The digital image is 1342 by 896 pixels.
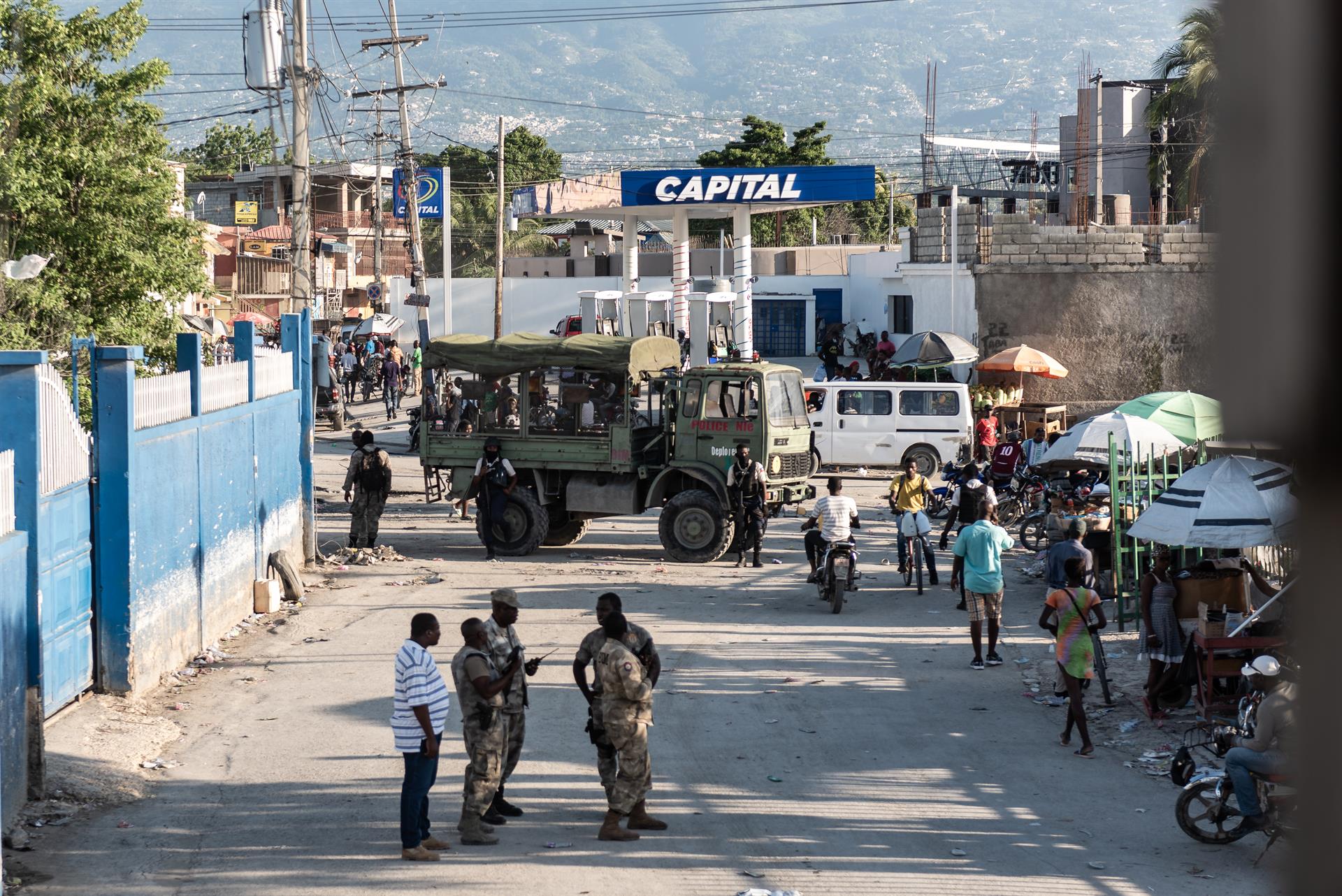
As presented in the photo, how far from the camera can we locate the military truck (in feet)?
59.3

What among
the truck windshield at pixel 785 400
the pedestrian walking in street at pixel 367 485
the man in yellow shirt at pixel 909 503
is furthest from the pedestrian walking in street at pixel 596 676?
the truck windshield at pixel 785 400

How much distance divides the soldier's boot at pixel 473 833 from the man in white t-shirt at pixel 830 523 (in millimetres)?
7631

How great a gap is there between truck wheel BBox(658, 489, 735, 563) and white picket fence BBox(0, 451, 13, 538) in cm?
1026

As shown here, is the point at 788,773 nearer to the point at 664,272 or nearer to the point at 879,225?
the point at 664,272

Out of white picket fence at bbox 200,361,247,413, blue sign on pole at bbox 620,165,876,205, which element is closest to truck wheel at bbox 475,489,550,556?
white picket fence at bbox 200,361,247,413

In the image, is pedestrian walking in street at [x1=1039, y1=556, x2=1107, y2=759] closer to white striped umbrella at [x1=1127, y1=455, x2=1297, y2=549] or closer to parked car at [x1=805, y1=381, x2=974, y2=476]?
white striped umbrella at [x1=1127, y1=455, x2=1297, y2=549]

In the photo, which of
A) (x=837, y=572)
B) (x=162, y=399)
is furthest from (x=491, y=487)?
(x=162, y=399)

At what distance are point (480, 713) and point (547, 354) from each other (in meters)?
10.8

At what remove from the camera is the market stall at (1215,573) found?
1038cm

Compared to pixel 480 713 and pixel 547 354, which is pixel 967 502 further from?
pixel 480 713

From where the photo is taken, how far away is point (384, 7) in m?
42.3

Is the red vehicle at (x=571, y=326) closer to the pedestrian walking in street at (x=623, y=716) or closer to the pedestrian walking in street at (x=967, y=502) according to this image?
the pedestrian walking in street at (x=967, y=502)

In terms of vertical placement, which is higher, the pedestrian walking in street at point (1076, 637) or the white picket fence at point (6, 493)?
the white picket fence at point (6, 493)

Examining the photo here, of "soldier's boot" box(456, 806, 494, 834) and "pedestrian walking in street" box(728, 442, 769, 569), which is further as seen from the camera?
"pedestrian walking in street" box(728, 442, 769, 569)
